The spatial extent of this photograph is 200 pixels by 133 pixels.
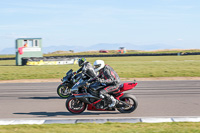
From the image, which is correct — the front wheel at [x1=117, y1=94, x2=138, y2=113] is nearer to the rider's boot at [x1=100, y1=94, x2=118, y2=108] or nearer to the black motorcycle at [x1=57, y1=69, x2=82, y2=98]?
the rider's boot at [x1=100, y1=94, x2=118, y2=108]

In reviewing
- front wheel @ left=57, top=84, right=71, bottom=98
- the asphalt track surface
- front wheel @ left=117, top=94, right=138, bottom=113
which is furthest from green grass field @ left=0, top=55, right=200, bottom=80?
front wheel @ left=117, top=94, right=138, bottom=113

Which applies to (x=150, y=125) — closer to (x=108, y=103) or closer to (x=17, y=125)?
(x=108, y=103)

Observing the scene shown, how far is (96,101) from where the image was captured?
8852mm

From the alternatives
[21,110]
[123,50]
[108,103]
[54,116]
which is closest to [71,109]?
[54,116]

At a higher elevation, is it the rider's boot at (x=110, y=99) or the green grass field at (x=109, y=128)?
the rider's boot at (x=110, y=99)

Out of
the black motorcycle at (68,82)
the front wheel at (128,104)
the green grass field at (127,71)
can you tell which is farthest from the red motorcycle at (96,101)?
the green grass field at (127,71)

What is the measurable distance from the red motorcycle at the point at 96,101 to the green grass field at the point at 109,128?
172 centimetres

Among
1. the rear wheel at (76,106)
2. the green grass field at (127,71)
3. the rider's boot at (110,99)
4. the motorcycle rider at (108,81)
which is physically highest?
the motorcycle rider at (108,81)

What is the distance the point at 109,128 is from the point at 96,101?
7.25 ft

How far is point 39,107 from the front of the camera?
1026 cm

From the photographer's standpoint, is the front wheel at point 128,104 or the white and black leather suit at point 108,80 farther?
the front wheel at point 128,104

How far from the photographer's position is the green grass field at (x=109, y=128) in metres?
6.40

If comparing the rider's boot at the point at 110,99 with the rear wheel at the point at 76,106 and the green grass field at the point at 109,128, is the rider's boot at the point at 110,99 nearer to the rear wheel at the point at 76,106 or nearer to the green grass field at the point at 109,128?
the rear wheel at the point at 76,106

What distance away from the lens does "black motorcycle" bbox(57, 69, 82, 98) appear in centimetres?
1209
